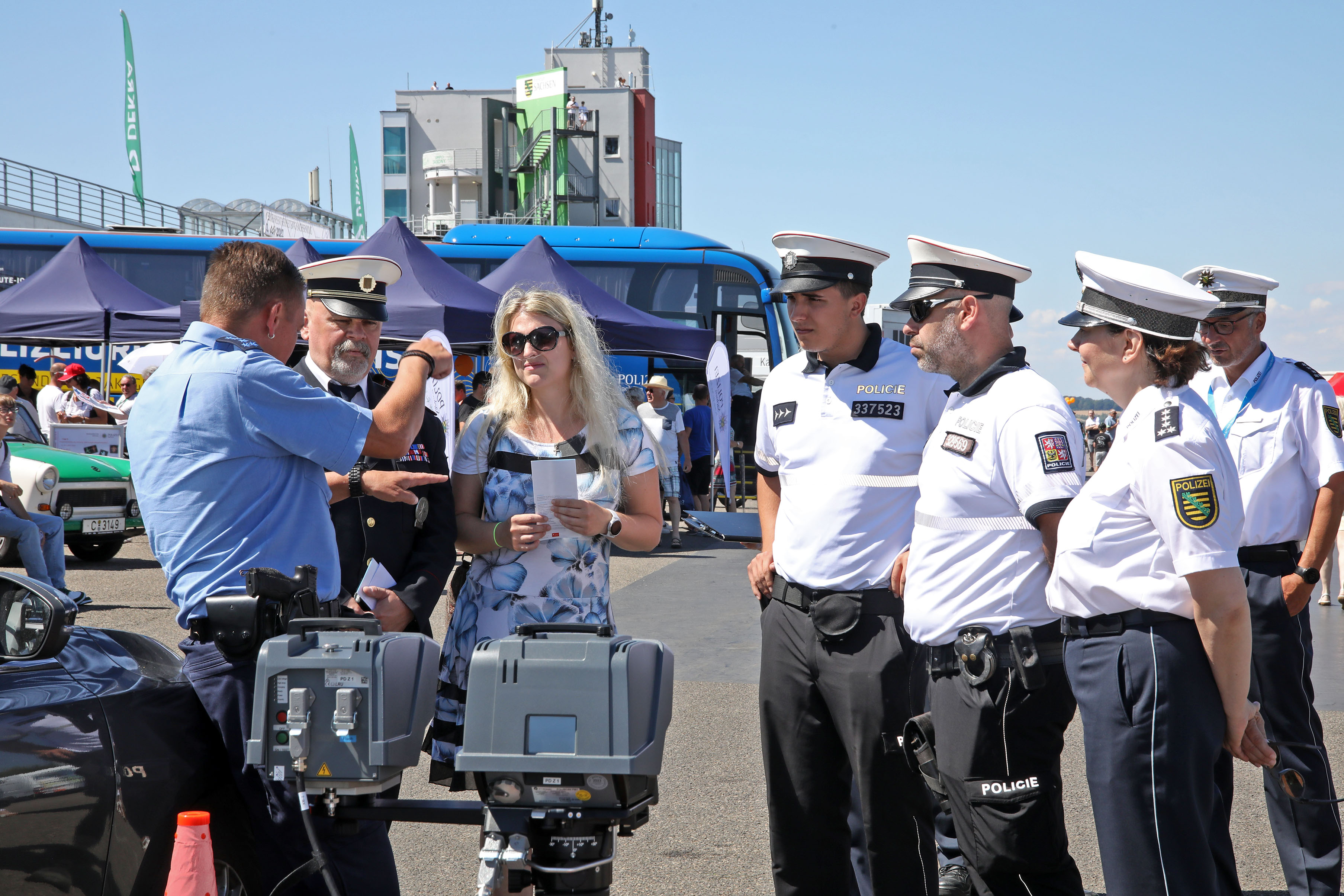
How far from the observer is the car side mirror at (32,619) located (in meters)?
2.43

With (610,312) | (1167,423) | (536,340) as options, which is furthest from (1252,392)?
(610,312)

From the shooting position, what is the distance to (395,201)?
5466 centimetres

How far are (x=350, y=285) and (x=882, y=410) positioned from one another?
1655 millimetres

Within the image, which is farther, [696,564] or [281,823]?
[696,564]

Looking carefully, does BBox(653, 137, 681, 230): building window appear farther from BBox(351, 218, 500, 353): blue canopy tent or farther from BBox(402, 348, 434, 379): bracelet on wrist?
BBox(402, 348, 434, 379): bracelet on wrist

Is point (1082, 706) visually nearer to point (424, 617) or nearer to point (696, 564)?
point (424, 617)

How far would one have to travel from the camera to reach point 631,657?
2119 mm

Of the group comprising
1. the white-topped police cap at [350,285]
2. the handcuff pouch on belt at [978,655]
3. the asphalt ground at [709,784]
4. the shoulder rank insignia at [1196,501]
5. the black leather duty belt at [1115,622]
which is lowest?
the asphalt ground at [709,784]

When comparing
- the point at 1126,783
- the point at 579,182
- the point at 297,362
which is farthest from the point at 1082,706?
the point at 579,182

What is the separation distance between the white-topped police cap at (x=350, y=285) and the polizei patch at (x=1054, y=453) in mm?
1910

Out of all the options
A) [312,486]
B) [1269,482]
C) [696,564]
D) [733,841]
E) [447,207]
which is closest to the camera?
[312,486]

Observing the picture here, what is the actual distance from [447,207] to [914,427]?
5155 cm

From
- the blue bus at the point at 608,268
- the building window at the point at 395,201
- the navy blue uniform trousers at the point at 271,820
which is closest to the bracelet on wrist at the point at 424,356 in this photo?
the navy blue uniform trousers at the point at 271,820

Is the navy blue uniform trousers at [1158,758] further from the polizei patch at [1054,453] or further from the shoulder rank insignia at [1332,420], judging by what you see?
the shoulder rank insignia at [1332,420]
